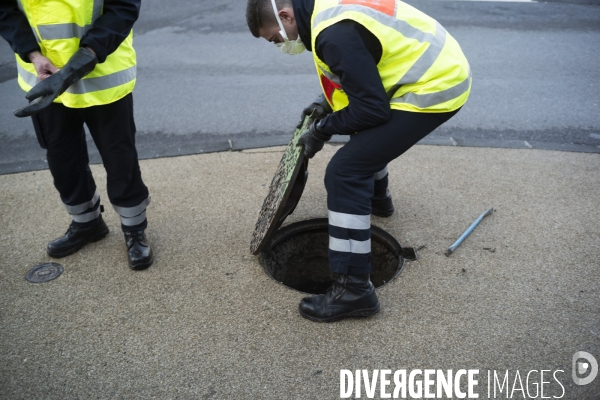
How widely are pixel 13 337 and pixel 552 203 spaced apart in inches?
138

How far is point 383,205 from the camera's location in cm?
394

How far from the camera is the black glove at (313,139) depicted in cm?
303

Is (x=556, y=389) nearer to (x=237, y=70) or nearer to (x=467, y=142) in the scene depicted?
(x=467, y=142)

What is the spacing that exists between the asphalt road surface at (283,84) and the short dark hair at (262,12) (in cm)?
241

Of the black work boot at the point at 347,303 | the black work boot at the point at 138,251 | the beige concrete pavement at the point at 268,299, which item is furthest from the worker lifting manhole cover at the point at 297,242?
the black work boot at the point at 138,251

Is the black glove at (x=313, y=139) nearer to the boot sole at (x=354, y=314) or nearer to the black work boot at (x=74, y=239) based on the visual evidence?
the boot sole at (x=354, y=314)

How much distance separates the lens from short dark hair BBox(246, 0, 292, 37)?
2650 millimetres

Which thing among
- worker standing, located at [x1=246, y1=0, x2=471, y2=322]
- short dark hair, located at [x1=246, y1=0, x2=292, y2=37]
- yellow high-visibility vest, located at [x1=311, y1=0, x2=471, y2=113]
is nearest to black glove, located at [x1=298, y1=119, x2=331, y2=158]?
worker standing, located at [x1=246, y1=0, x2=471, y2=322]

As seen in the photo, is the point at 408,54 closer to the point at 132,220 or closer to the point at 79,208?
the point at 132,220

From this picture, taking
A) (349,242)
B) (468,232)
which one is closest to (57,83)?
(349,242)

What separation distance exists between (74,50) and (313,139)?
1328 millimetres

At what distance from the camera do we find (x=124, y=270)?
350cm

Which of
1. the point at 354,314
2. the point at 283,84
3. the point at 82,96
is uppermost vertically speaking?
the point at 82,96

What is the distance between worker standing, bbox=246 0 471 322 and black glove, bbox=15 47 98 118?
89 centimetres
